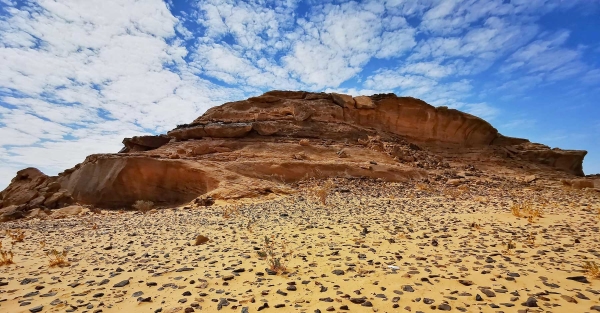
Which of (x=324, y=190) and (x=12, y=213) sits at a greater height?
(x=324, y=190)

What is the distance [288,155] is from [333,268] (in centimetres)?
1523

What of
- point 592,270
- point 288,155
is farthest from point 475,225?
point 288,155

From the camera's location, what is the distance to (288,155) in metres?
19.6

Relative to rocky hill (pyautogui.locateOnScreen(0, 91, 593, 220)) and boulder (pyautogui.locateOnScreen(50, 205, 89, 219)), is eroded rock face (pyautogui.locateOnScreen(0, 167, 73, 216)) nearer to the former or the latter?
rocky hill (pyautogui.locateOnScreen(0, 91, 593, 220))

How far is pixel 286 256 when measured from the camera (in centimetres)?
516

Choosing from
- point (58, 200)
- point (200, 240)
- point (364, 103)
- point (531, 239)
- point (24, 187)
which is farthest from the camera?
point (364, 103)

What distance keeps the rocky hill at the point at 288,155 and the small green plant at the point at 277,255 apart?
346 inches

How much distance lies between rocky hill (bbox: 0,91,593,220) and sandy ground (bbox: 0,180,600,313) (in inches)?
310

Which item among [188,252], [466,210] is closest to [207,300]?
[188,252]

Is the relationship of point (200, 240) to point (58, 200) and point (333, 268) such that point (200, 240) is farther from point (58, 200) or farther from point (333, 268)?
point (58, 200)

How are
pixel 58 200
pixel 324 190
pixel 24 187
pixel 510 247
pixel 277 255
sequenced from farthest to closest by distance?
pixel 24 187, pixel 58 200, pixel 324 190, pixel 277 255, pixel 510 247

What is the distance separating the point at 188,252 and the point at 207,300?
2455 mm

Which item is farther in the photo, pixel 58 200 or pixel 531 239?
pixel 58 200

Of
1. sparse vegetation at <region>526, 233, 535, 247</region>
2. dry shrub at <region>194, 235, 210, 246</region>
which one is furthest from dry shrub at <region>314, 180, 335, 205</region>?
sparse vegetation at <region>526, 233, 535, 247</region>
